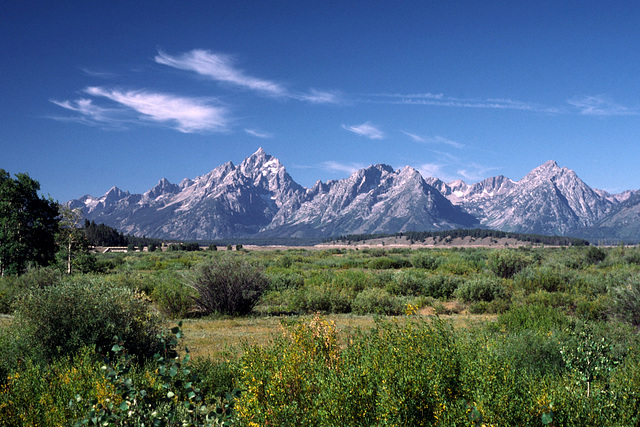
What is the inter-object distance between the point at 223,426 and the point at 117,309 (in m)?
5.47

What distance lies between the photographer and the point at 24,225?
85.7 ft

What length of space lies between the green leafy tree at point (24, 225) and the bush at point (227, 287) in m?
14.7

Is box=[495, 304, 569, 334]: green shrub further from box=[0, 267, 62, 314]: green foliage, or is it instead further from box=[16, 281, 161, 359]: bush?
box=[0, 267, 62, 314]: green foliage

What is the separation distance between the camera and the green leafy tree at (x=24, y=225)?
82.1 feet

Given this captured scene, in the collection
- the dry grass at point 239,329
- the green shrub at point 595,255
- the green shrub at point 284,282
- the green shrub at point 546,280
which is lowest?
the dry grass at point 239,329

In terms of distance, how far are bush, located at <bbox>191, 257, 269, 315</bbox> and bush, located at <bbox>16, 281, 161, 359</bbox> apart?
7.48 meters

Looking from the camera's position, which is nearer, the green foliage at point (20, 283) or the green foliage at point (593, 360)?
the green foliage at point (593, 360)

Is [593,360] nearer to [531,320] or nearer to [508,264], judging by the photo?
[531,320]

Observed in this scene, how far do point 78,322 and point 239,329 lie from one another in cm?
615

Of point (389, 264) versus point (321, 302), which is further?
point (389, 264)

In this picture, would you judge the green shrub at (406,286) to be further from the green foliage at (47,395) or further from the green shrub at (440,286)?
the green foliage at (47,395)

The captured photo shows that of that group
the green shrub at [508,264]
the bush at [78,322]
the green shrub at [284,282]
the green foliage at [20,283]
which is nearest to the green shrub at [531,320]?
the bush at [78,322]

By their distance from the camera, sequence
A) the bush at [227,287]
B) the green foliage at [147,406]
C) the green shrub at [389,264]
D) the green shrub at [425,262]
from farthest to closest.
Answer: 1. the green shrub at [389,264]
2. the green shrub at [425,262]
3. the bush at [227,287]
4. the green foliage at [147,406]

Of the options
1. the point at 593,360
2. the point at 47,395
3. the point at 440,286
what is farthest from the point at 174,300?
the point at 593,360
